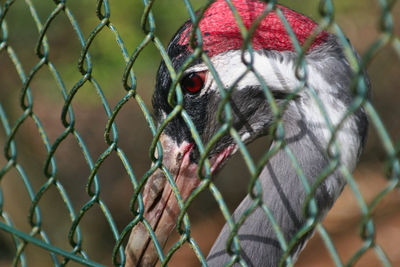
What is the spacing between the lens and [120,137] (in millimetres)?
4523

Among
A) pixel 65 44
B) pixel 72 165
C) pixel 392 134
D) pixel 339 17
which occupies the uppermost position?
pixel 65 44

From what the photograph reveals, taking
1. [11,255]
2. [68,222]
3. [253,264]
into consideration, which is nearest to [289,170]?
[253,264]

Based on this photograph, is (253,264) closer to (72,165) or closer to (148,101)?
(148,101)

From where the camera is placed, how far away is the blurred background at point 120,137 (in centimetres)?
308

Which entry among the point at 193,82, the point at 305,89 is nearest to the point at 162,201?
the point at 193,82

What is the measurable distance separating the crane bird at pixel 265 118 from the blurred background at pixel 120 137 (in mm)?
1232

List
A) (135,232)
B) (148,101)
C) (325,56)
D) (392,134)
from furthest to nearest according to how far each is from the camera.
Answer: (392,134) → (148,101) → (135,232) → (325,56)

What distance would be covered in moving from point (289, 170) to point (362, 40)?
3.36 meters

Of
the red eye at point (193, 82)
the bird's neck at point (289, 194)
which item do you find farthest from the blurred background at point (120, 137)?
the bird's neck at point (289, 194)

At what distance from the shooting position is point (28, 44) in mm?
3295

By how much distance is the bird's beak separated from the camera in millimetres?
1790

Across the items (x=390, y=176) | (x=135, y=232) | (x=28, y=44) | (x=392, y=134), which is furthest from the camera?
(x=392, y=134)

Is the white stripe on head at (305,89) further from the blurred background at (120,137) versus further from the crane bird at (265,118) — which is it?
the blurred background at (120,137)

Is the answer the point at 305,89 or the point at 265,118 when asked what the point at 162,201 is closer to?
the point at 265,118
